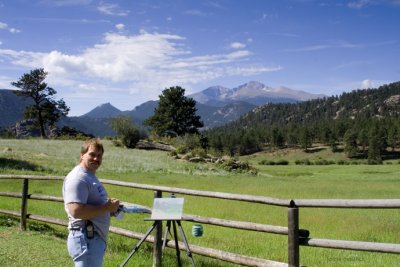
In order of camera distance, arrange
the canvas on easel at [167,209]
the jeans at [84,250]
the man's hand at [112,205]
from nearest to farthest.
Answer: the jeans at [84,250] < the man's hand at [112,205] < the canvas on easel at [167,209]

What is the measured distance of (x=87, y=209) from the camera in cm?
482

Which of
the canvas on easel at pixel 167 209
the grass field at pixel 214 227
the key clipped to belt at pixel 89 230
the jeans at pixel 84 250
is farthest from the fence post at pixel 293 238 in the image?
the key clipped to belt at pixel 89 230

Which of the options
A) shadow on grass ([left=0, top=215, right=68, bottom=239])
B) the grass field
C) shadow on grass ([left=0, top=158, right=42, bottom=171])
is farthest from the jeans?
shadow on grass ([left=0, top=158, right=42, bottom=171])

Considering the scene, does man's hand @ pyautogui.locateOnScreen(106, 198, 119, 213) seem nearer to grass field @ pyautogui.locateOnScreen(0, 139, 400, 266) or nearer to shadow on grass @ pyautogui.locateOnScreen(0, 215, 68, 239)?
grass field @ pyautogui.locateOnScreen(0, 139, 400, 266)

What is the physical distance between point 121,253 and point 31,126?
67.7m

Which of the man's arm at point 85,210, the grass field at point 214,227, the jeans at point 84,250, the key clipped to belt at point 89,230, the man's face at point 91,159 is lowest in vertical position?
the grass field at point 214,227

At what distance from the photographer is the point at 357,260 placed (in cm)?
980

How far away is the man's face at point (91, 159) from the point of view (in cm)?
502

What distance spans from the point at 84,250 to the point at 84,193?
643 millimetres

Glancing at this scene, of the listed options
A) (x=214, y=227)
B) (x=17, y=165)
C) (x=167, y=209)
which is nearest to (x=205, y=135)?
(x=17, y=165)

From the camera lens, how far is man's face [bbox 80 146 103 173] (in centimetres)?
502

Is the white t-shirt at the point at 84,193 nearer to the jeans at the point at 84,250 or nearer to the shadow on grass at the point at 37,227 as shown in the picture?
the jeans at the point at 84,250

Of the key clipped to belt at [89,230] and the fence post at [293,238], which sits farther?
the fence post at [293,238]

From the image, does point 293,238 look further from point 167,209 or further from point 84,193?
point 84,193
